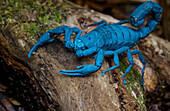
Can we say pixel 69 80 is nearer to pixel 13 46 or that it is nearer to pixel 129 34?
pixel 13 46

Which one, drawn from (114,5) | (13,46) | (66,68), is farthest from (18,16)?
(114,5)

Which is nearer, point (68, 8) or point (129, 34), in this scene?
point (129, 34)

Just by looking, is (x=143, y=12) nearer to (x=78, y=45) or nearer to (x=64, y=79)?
(x=78, y=45)

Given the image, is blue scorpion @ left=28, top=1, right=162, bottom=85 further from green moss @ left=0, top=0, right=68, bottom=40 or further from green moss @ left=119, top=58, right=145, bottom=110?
green moss @ left=0, top=0, right=68, bottom=40

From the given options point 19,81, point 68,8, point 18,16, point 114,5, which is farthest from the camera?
point 114,5

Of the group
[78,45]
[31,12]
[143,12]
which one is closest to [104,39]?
[78,45]

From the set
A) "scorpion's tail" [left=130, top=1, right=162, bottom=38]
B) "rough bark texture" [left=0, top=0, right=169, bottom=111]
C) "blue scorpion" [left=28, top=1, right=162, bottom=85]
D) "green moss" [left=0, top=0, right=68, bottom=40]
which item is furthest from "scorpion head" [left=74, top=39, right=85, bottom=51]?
"scorpion's tail" [left=130, top=1, right=162, bottom=38]
